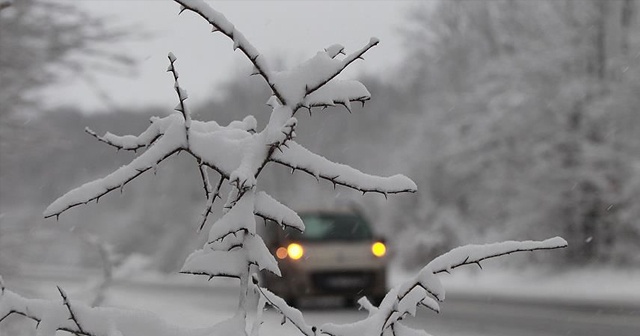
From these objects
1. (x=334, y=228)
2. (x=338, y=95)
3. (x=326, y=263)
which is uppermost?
(x=334, y=228)

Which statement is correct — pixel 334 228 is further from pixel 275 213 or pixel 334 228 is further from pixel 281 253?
pixel 275 213

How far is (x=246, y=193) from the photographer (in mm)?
1762

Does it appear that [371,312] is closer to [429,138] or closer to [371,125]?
[429,138]

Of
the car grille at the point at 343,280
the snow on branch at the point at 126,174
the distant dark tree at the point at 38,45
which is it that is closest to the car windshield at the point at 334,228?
the car grille at the point at 343,280

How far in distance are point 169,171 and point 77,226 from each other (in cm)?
4182

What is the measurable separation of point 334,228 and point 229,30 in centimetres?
1409

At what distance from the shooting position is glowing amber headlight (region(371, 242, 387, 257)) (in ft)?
50.3

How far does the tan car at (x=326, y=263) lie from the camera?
14.9 meters

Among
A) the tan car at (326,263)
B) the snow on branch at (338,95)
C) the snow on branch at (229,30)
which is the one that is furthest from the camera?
the tan car at (326,263)

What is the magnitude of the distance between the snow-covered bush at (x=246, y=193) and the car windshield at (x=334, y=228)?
1333 centimetres

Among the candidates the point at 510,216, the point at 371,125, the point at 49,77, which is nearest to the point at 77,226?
the point at 49,77

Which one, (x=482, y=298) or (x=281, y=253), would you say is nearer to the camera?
(x=281, y=253)

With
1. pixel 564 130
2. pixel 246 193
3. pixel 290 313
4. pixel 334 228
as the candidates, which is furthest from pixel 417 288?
pixel 564 130

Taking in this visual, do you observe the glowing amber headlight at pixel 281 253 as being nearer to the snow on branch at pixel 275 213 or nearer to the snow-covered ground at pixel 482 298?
the snow-covered ground at pixel 482 298
